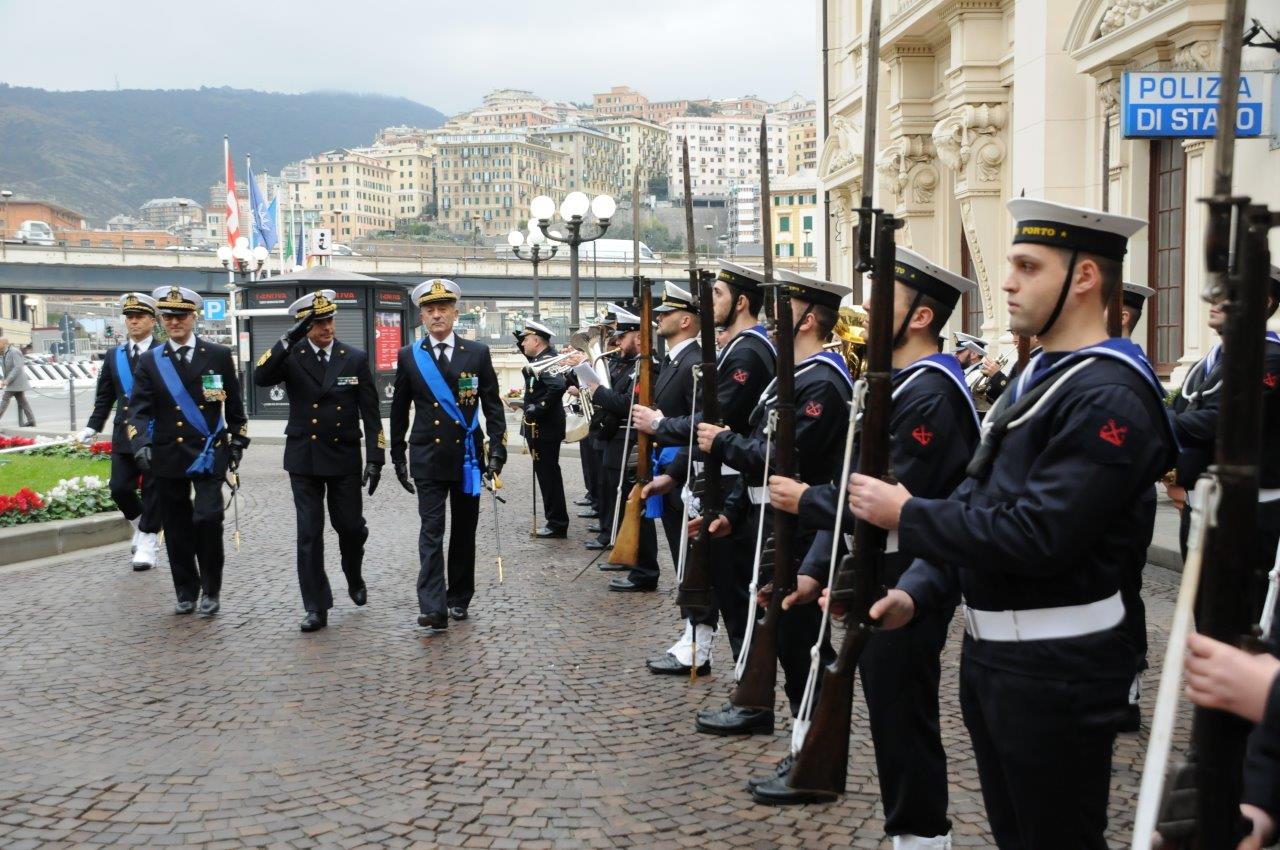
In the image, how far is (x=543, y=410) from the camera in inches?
469

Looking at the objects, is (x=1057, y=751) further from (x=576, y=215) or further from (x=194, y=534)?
(x=576, y=215)

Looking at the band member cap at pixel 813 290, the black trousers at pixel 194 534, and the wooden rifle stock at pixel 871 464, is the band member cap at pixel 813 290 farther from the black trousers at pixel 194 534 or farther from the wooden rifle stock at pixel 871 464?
the black trousers at pixel 194 534

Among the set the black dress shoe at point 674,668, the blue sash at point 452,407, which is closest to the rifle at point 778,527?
the black dress shoe at point 674,668

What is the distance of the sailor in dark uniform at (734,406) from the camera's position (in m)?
6.11

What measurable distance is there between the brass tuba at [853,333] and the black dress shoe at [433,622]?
117 inches

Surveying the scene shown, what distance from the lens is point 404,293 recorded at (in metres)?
26.9

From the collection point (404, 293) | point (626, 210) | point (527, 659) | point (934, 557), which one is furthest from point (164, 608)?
point (626, 210)

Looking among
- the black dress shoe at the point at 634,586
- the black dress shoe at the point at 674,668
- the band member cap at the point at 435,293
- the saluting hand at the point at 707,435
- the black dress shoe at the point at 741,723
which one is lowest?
the black dress shoe at the point at 634,586

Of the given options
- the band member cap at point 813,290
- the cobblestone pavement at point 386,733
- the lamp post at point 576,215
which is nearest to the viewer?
the cobblestone pavement at point 386,733

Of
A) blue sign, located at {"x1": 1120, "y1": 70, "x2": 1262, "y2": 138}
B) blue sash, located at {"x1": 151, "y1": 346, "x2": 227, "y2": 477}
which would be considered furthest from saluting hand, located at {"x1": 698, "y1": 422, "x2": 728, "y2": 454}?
blue sign, located at {"x1": 1120, "y1": 70, "x2": 1262, "y2": 138}

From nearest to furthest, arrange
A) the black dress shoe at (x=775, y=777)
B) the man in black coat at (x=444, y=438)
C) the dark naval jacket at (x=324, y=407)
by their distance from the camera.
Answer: the black dress shoe at (x=775, y=777) < the man in black coat at (x=444, y=438) < the dark naval jacket at (x=324, y=407)

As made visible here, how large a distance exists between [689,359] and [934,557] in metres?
4.26

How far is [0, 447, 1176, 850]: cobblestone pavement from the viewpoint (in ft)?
15.3

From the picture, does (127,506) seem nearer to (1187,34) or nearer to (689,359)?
(689,359)
